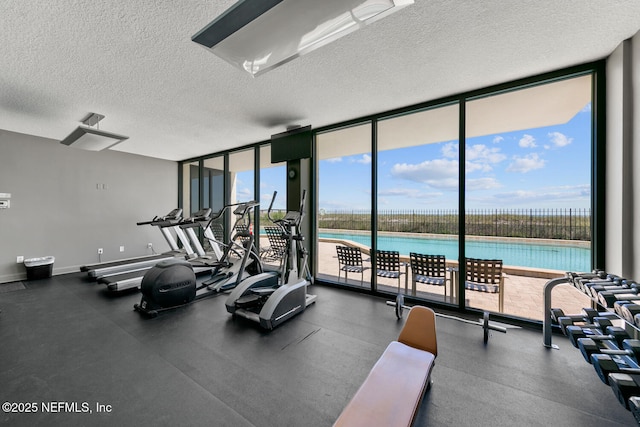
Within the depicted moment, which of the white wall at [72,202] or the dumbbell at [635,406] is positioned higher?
the white wall at [72,202]

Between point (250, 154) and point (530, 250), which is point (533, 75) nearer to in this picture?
point (530, 250)

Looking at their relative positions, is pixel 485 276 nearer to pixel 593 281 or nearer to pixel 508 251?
pixel 508 251

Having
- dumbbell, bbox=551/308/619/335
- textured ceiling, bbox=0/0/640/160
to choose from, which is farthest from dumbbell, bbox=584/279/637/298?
textured ceiling, bbox=0/0/640/160

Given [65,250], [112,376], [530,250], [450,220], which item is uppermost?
[450,220]

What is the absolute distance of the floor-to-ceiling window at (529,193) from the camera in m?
2.89

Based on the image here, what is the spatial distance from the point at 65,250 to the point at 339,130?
6405 mm

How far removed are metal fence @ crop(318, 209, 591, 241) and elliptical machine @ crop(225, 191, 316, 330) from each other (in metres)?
1.37

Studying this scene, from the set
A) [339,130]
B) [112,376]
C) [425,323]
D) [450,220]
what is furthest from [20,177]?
[450,220]

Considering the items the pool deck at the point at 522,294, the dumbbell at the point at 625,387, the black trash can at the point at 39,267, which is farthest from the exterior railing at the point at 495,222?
the black trash can at the point at 39,267

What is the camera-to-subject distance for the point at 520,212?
331 cm

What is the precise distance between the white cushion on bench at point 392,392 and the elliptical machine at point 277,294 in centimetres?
148

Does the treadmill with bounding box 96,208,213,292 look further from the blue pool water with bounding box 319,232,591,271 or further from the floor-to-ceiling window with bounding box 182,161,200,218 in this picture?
the blue pool water with bounding box 319,232,591,271

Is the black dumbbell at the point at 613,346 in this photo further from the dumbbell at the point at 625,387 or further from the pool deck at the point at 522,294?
the pool deck at the point at 522,294

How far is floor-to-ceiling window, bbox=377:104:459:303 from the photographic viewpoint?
353cm
